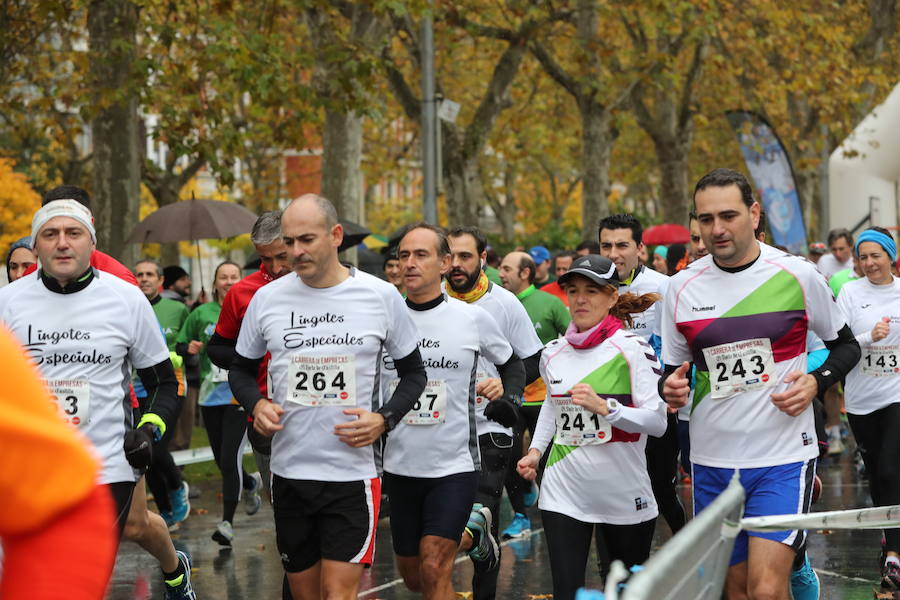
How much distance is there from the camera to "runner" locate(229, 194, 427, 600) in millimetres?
5680

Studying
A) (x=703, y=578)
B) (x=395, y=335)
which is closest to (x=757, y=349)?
(x=395, y=335)

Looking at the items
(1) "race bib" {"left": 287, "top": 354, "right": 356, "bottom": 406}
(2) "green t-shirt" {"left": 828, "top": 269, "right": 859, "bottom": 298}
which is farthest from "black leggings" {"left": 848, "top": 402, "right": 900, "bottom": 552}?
(2) "green t-shirt" {"left": 828, "top": 269, "right": 859, "bottom": 298}

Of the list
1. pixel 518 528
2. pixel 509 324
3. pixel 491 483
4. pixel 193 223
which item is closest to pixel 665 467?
pixel 491 483

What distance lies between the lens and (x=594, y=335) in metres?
6.04

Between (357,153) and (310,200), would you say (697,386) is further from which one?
(357,153)

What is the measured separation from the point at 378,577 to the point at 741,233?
→ 13.8 ft

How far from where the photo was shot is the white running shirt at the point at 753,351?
18.4 ft

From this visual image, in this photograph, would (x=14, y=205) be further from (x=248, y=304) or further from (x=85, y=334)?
(x=85, y=334)

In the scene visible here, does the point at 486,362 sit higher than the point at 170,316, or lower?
lower

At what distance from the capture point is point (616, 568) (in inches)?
87.4

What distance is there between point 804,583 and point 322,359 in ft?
7.65

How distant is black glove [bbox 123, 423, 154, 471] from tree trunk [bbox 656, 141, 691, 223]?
2435 centimetres

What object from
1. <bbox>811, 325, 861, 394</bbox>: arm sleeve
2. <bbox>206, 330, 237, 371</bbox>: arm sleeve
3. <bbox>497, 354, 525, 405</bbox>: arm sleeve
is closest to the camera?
<bbox>811, 325, 861, 394</bbox>: arm sleeve

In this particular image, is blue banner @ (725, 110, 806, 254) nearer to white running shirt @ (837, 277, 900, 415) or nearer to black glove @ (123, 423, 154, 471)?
white running shirt @ (837, 277, 900, 415)
